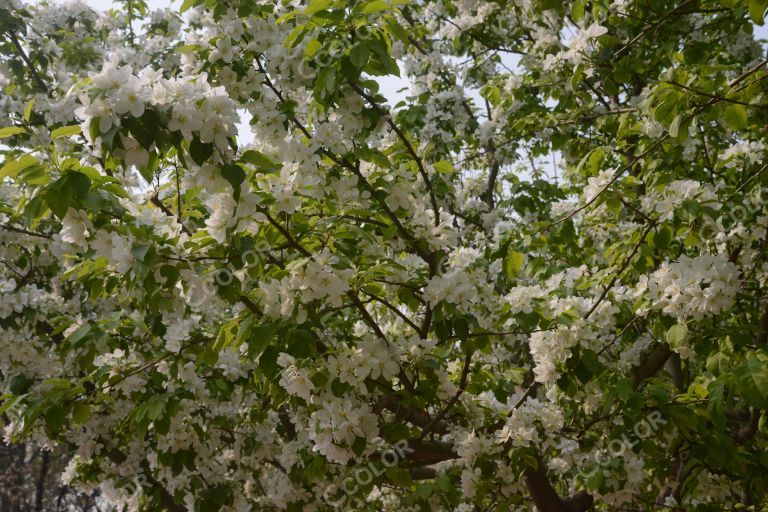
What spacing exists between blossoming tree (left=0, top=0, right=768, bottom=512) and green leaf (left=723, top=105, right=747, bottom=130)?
1 cm

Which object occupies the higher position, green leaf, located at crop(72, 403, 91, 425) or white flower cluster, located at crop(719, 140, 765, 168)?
white flower cluster, located at crop(719, 140, 765, 168)

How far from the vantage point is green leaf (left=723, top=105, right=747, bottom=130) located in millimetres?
2225

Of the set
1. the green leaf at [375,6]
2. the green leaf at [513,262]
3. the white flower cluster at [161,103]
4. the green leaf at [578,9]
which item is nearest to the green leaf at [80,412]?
the white flower cluster at [161,103]

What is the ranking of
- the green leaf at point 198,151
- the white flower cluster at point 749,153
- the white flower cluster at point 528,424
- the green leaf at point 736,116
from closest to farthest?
1. the green leaf at point 198,151
2. the green leaf at point 736,116
3. the white flower cluster at point 528,424
4. the white flower cluster at point 749,153

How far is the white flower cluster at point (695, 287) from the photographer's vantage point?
240cm

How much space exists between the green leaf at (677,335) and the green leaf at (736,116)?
2.49 ft

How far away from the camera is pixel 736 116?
7.33ft

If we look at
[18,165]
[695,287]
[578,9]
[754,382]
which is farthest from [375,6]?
[754,382]

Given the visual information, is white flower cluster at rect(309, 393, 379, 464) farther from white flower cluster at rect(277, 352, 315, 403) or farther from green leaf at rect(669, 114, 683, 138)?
green leaf at rect(669, 114, 683, 138)

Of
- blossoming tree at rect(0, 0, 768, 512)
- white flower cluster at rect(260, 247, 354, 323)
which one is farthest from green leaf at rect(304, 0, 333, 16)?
white flower cluster at rect(260, 247, 354, 323)

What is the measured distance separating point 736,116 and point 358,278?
147 cm

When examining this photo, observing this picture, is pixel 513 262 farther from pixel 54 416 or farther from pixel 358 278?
pixel 54 416

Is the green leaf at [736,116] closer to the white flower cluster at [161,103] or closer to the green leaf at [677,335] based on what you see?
the green leaf at [677,335]

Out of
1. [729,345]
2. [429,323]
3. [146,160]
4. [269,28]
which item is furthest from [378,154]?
[729,345]
